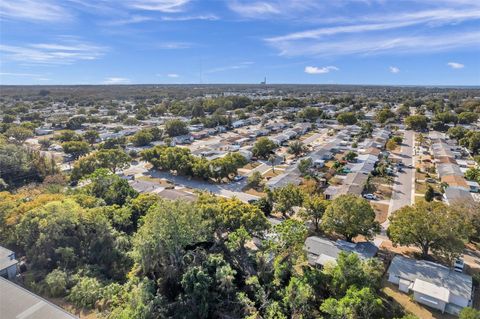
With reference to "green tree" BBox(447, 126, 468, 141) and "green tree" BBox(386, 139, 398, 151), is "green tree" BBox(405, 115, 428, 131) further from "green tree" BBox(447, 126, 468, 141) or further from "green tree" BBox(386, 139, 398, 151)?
"green tree" BBox(386, 139, 398, 151)

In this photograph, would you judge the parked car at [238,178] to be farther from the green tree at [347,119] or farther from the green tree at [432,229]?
the green tree at [347,119]

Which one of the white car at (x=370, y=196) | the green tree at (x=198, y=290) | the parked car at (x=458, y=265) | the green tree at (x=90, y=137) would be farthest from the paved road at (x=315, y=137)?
the green tree at (x=198, y=290)

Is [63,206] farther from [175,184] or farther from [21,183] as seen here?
[21,183]

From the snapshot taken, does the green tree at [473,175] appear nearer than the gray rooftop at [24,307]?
No

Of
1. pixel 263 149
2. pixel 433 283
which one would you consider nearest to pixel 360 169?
pixel 263 149

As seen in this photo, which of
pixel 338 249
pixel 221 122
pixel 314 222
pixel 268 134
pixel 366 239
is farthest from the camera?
pixel 221 122

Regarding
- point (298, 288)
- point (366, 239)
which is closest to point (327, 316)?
point (298, 288)

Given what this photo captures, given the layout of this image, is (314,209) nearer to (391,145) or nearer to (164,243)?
(164,243)
